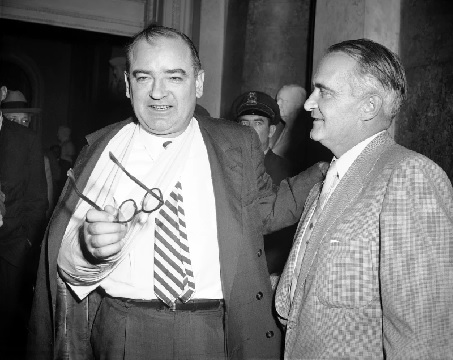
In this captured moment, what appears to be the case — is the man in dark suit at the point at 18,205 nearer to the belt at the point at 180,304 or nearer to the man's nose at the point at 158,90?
the belt at the point at 180,304

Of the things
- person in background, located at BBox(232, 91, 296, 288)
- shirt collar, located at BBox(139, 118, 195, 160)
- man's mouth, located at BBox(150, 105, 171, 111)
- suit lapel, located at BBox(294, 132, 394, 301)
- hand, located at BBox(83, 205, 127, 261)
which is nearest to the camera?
hand, located at BBox(83, 205, 127, 261)

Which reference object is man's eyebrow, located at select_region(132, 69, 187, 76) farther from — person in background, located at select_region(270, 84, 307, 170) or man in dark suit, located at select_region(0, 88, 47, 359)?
person in background, located at select_region(270, 84, 307, 170)

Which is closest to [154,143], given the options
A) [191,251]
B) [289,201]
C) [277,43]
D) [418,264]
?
[191,251]

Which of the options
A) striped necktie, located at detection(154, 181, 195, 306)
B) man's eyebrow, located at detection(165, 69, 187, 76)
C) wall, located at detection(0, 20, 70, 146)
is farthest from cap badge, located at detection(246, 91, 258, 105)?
wall, located at detection(0, 20, 70, 146)

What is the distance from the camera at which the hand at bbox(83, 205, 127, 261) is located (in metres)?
1.53

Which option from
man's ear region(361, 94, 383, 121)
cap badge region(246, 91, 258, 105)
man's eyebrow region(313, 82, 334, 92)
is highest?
cap badge region(246, 91, 258, 105)

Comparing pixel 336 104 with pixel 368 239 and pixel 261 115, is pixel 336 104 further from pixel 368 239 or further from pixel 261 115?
pixel 261 115

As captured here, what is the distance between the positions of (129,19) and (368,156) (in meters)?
5.89

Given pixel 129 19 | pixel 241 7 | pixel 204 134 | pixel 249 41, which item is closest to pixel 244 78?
pixel 249 41

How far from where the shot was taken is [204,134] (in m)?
2.37

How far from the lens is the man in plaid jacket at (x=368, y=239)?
138cm

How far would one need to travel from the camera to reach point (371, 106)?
1.82 metres

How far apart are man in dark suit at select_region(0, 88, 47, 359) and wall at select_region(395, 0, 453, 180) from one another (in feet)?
9.63

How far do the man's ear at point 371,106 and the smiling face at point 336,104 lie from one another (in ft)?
0.08
